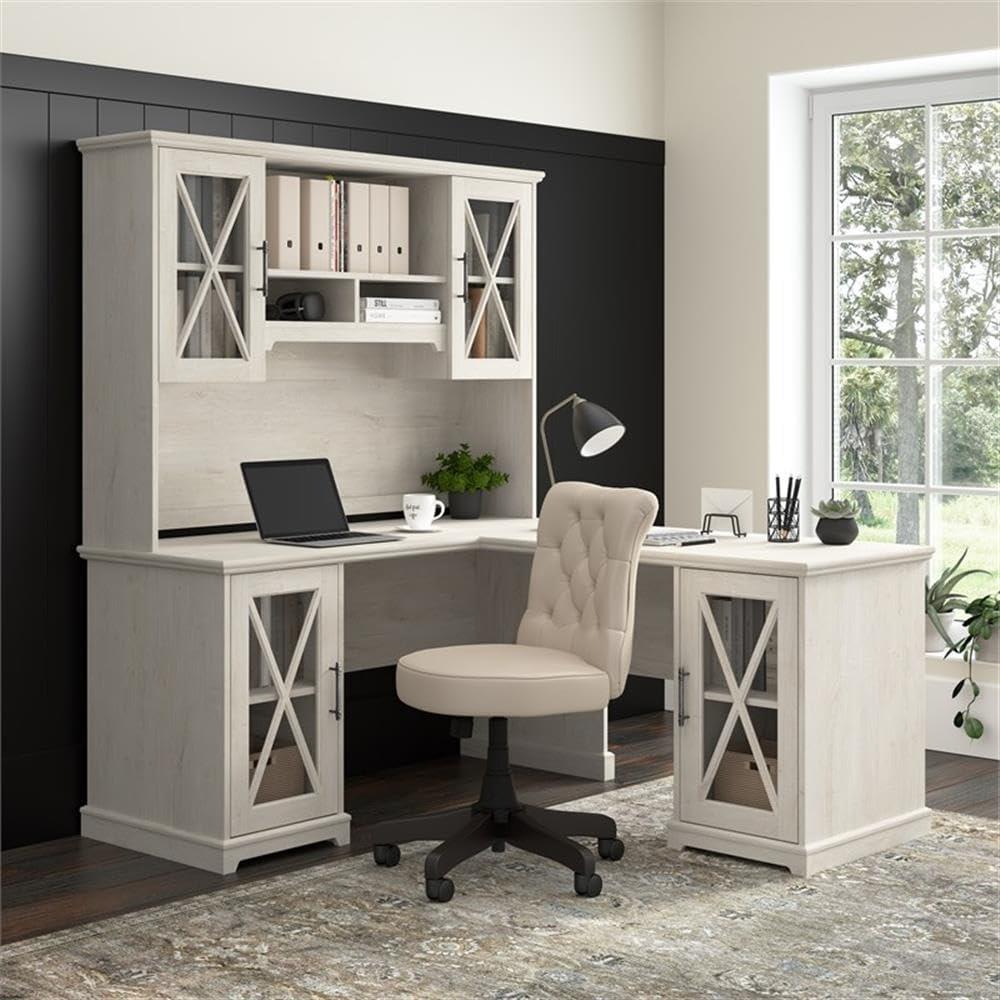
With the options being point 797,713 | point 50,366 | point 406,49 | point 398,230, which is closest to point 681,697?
point 797,713

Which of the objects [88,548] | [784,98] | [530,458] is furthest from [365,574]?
[784,98]

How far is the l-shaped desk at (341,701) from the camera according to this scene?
4250 millimetres

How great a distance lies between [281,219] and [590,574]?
1289 millimetres

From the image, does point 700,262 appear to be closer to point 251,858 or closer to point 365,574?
point 365,574

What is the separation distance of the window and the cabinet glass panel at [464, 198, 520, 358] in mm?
1526

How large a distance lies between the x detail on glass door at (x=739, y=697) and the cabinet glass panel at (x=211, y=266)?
143 centimetres

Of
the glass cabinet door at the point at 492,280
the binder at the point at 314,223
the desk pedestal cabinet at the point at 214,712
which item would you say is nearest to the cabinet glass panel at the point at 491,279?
the glass cabinet door at the point at 492,280

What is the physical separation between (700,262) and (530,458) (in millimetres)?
1356

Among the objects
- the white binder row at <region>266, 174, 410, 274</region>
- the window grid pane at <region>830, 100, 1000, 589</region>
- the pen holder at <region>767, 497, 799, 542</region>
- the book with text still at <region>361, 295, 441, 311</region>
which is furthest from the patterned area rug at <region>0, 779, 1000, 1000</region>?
the window grid pane at <region>830, 100, 1000, 589</region>

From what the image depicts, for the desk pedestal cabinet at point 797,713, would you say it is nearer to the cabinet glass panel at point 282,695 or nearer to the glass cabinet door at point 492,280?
the cabinet glass panel at point 282,695

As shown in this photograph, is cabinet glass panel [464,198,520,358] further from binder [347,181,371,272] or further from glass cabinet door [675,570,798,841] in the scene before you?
glass cabinet door [675,570,798,841]

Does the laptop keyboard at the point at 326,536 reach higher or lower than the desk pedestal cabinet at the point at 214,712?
higher

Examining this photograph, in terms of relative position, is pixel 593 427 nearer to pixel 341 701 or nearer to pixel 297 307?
pixel 297 307

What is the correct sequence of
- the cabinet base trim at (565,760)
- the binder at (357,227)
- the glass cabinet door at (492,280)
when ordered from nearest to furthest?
the binder at (357,227), the glass cabinet door at (492,280), the cabinet base trim at (565,760)
